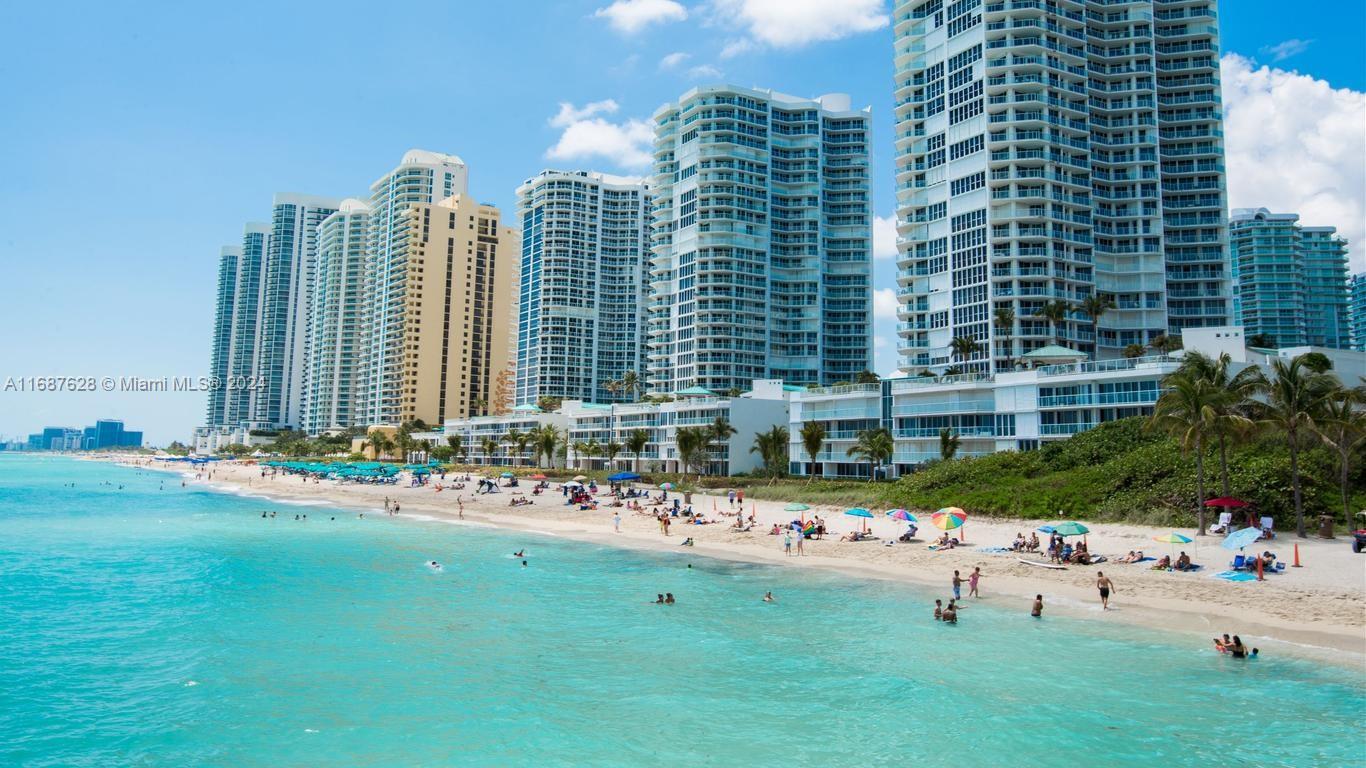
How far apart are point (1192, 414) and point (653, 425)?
2974 inches

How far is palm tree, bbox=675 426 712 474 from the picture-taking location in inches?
3351

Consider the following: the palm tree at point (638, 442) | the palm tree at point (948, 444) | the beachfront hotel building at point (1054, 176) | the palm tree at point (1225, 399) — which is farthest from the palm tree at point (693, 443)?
the palm tree at point (1225, 399)

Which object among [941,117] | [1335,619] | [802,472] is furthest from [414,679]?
[941,117]

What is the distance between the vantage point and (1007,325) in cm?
8644

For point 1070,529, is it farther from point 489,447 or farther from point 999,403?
point 489,447

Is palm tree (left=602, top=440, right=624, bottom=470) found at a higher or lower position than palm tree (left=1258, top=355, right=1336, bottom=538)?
lower

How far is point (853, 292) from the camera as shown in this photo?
136125 millimetres

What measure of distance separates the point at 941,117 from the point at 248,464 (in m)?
174

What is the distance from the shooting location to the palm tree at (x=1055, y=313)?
83812 millimetres

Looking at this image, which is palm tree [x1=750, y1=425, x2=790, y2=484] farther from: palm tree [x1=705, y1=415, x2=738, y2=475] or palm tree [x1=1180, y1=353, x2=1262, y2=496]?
palm tree [x1=1180, y1=353, x2=1262, y2=496]

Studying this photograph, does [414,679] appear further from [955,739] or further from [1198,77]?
[1198,77]

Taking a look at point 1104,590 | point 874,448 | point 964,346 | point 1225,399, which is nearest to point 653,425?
point 964,346

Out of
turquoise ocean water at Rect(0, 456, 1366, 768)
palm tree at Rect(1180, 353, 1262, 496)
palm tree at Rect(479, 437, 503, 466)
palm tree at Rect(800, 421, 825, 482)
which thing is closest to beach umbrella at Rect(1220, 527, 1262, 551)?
turquoise ocean water at Rect(0, 456, 1366, 768)

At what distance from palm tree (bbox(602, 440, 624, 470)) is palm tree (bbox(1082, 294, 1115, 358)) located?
59.0 meters
